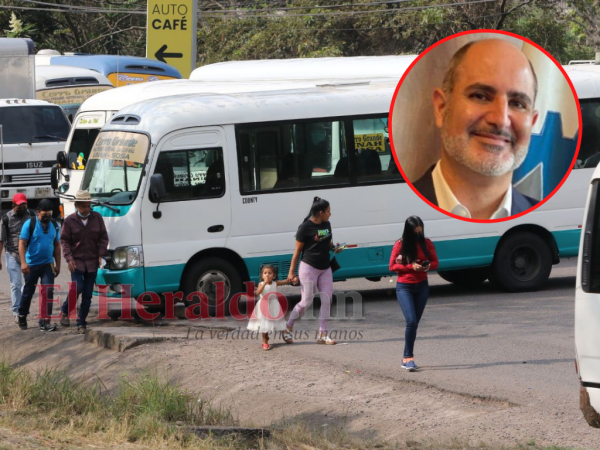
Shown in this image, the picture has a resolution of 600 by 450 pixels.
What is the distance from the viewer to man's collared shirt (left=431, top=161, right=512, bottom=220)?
11094 millimetres

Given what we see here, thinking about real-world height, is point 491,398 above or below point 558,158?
below

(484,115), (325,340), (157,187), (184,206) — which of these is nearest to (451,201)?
(484,115)

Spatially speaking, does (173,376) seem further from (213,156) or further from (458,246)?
(458,246)

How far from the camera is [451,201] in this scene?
38.5ft

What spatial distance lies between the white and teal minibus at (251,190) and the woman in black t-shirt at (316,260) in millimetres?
2025

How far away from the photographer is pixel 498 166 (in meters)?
10.2

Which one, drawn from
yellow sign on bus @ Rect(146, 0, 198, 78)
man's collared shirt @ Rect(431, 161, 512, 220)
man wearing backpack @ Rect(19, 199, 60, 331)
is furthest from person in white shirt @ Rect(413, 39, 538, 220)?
yellow sign on bus @ Rect(146, 0, 198, 78)

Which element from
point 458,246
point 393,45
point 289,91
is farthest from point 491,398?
point 393,45

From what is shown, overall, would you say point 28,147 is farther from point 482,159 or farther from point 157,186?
point 482,159

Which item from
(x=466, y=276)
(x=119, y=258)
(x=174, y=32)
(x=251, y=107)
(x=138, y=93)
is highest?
(x=174, y=32)

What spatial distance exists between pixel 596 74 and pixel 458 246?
3352mm

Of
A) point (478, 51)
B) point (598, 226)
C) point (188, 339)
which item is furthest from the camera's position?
point (188, 339)

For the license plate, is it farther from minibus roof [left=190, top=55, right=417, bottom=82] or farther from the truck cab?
minibus roof [left=190, top=55, right=417, bottom=82]

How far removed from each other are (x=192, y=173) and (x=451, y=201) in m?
3.27
